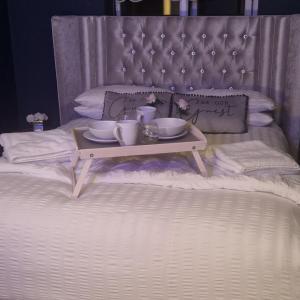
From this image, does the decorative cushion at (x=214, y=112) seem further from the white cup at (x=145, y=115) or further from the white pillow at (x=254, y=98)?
the white cup at (x=145, y=115)

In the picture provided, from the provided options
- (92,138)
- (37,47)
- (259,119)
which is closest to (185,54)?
(259,119)

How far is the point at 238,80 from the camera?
9.80 ft

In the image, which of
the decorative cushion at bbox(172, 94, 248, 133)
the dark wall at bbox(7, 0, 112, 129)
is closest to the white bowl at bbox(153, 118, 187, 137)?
the decorative cushion at bbox(172, 94, 248, 133)

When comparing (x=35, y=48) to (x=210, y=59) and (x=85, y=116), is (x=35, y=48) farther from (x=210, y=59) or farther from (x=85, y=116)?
(x=210, y=59)

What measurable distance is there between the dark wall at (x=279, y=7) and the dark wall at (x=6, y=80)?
1.96 m

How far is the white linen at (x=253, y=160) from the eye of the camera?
1752 mm

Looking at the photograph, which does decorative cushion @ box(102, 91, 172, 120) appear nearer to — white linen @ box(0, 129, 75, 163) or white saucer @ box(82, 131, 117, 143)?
white linen @ box(0, 129, 75, 163)

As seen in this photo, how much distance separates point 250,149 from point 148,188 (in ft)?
1.92

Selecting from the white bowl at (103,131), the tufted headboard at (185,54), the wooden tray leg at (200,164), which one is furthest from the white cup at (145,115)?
the tufted headboard at (185,54)

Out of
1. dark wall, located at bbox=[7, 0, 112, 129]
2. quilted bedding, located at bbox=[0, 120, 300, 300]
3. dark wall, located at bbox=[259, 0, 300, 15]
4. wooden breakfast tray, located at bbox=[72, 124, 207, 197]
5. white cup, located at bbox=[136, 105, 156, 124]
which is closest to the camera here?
quilted bedding, located at bbox=[0, 120, 300, 300]

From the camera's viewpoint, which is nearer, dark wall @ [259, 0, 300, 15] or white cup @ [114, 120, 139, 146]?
white cup @ [114, 120, 139, 146]

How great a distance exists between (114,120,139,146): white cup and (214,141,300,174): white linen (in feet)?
1.41

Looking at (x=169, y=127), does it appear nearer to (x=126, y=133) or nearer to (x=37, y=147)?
(x=126, y=133)

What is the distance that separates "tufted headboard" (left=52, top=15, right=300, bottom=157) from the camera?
113 inches
